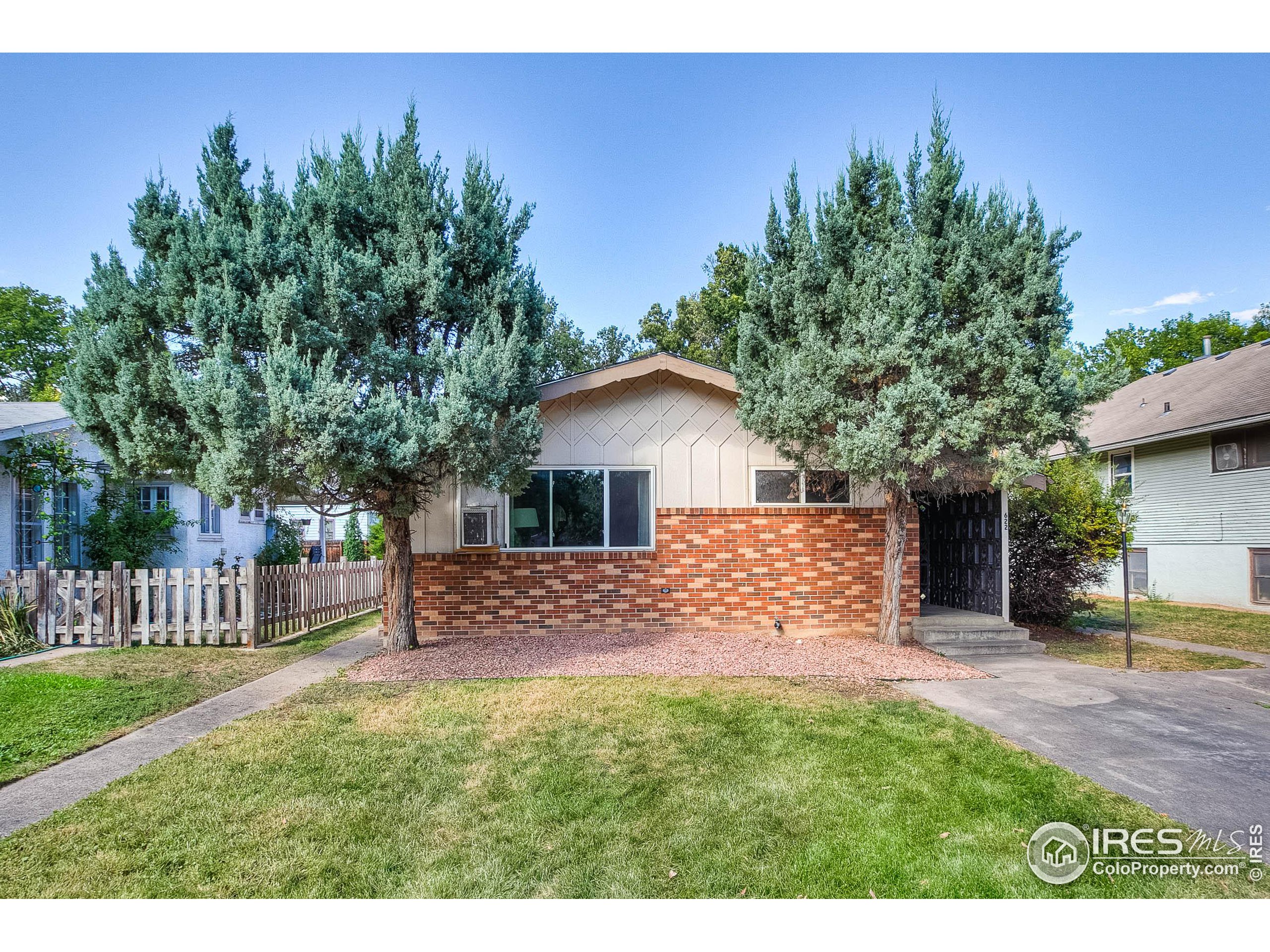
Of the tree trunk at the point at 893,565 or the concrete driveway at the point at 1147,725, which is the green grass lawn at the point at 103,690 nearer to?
the concrete driveway at the point at 1147,725

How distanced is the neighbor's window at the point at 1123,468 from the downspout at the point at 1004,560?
9971 millimetres

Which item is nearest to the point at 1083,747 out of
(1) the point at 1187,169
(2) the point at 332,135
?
(2) the point at 332,135

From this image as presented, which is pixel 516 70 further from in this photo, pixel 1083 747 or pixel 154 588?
pixel 154 588

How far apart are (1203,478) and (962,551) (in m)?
8.77

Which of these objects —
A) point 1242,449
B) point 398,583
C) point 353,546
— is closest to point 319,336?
point 398,583

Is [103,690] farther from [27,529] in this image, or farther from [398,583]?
[27,529]

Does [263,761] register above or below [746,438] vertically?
below

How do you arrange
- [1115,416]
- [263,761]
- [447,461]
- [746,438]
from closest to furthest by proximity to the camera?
1. [263,761]
2. [447,461]
3. [746,438]
4. [1115,416]

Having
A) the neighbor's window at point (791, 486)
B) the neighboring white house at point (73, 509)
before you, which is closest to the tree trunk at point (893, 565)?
the neighbor's window at point (791, 486)

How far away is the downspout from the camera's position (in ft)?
30.2

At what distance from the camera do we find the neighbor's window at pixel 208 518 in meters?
15.2

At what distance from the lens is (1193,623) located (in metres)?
11.4

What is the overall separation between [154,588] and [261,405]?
4763 millimetres

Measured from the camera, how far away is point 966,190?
7.96 m
